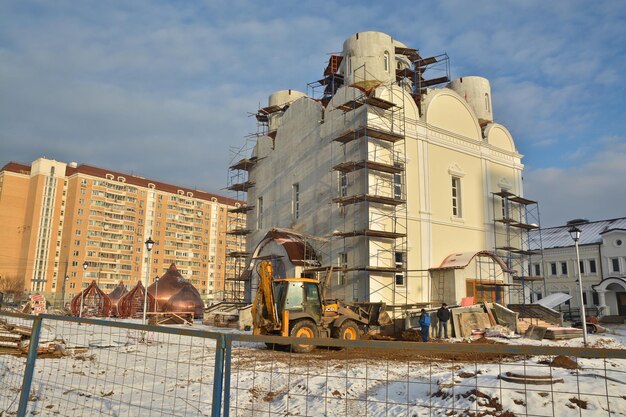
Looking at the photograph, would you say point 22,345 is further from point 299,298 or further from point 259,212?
point 259,212

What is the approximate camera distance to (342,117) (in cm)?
2738

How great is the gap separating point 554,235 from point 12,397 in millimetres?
54480

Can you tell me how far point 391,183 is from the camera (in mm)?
26297

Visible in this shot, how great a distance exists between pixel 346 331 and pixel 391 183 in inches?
446

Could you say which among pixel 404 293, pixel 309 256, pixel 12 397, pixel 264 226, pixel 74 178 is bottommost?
pixel 12 397

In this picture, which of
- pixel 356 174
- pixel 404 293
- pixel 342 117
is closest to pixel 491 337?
pixel 404 293

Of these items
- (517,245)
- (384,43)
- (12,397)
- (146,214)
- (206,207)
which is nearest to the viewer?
(12,397)

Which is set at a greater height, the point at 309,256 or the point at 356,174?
the point at 356,174

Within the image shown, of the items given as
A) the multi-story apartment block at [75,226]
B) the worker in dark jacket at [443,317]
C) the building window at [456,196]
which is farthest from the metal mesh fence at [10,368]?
the multi-story apartment block at [75,226]

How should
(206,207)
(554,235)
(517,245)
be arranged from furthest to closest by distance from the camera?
(206,207)
(554,235)
(517,245)

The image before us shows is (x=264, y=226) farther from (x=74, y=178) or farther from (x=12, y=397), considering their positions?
(x=74, y=178)

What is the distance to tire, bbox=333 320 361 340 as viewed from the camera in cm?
1656

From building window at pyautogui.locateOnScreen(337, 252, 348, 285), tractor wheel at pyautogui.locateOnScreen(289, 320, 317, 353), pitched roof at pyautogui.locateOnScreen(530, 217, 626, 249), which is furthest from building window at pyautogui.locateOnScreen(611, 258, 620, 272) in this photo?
tractor wheel at pyautogui.locateOnScreen(289, 320, 317, 353)

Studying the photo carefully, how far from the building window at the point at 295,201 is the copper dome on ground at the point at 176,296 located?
36.3ft
